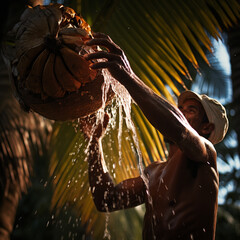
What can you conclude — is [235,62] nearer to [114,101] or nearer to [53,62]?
[114,101]

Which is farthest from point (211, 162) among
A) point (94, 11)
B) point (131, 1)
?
point (94, 11)

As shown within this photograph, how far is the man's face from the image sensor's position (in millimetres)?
2229

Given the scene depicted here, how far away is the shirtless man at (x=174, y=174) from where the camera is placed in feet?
5.31

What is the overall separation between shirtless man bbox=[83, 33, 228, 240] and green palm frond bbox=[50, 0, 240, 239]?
303 mm

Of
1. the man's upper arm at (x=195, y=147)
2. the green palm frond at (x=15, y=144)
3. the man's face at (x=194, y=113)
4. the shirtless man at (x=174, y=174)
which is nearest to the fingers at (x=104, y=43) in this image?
the shirtless man at (x=174, y=174)

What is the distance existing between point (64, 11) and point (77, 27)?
99mm

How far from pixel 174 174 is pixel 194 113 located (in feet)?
1.81

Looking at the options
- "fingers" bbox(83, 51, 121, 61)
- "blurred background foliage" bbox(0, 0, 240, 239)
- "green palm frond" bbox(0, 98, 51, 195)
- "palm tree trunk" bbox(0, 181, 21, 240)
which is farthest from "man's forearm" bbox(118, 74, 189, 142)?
"palm tree trunk" bbox(0, 181, 21, 240)

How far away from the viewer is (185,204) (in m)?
1.77

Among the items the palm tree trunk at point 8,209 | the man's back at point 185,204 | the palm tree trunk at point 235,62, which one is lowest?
the palm tree trunk at point 235,62

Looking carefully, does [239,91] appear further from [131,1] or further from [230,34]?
[131,1]

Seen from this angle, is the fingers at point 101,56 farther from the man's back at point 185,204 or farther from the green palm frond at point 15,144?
the green palm frond at point 15,144

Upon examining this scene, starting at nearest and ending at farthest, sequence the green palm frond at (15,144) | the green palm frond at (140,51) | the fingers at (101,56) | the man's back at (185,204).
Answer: the fingers at (101,56), the man's back at (185,204), the green palm frond at (140,51), the green palm frond at (15,144)

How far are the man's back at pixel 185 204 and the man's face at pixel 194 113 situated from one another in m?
0.37
